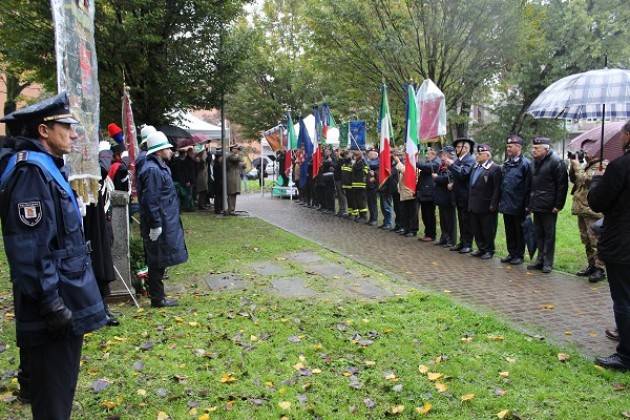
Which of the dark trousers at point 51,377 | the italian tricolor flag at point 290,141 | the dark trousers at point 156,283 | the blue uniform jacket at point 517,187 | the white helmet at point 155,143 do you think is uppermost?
the italian tricolor flag at point 290,141

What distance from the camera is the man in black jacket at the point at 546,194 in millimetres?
8609

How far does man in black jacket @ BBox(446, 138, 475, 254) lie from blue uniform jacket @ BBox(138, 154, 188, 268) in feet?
19.5

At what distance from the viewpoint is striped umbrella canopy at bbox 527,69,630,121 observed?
666cm

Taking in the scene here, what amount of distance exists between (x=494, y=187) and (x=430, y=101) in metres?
2.90

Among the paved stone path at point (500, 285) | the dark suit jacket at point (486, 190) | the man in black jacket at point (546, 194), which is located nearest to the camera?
the paved stone path at point (500, 285)

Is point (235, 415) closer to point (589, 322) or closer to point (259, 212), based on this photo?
point (589, 322)

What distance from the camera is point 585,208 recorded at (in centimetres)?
847

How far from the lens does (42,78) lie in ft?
46.7

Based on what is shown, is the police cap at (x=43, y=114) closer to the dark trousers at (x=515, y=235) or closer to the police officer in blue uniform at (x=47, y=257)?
the police officer in blue uniform at (x=47, y=257)

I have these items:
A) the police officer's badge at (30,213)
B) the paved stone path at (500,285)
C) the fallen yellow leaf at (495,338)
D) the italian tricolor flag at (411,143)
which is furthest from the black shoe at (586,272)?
the police officer's badge at (30,213)

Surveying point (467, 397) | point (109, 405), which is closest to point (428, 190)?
point (467, 397)

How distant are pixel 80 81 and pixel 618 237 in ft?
16.9

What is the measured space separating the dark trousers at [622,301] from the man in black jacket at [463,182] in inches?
230

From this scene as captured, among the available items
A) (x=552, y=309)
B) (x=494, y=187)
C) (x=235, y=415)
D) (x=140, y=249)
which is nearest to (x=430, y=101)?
(x=494, y=187)
